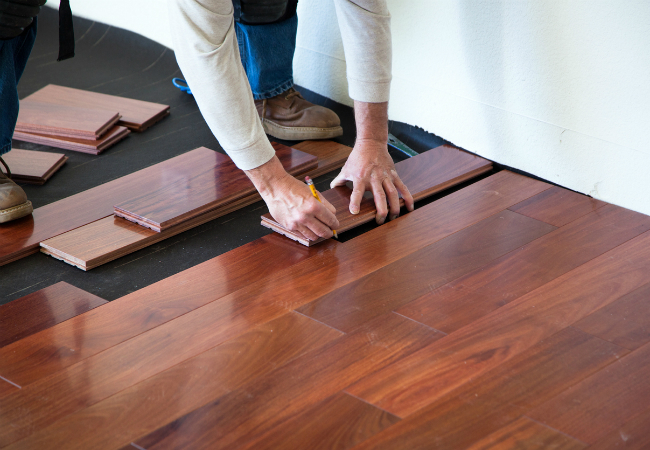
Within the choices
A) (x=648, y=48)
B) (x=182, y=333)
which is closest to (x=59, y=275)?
(x=182, y=333)

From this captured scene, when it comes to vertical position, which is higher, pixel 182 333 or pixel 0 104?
pixel 0 104

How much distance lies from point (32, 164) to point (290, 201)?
1289mm

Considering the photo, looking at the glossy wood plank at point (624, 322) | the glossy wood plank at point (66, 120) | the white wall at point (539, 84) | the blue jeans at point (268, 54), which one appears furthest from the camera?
the glossy wood plank at point (66, 120)

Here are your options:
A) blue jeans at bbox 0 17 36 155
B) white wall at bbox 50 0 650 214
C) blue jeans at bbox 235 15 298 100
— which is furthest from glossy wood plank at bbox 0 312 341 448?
blue jeans at bbox 235 15 298 100

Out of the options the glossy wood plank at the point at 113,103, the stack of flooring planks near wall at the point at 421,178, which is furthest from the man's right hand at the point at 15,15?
the stack of flooring planks near wall at the point at 421,178

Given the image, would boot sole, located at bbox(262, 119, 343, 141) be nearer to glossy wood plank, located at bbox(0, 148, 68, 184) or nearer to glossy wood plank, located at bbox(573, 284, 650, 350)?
glossy wood plank, located at bbox(0, 148, 68, 184)

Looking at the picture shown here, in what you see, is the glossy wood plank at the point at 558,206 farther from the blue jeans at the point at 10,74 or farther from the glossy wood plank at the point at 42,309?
the blue jeans at the point at 10,74

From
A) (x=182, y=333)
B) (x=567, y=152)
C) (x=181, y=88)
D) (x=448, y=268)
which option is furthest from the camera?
(x=181, y=88)

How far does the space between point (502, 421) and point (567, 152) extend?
1.19m

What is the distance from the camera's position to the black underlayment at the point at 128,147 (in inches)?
74.2

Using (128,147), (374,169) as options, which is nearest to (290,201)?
(374,169)

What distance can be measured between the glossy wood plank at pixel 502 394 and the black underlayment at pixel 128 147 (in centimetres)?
75

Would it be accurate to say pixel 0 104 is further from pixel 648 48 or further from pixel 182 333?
pixel 648 48

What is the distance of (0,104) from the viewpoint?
2238mm
